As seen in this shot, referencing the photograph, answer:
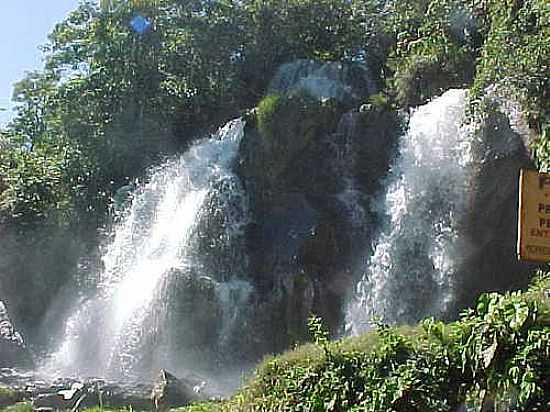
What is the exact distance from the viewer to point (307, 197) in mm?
21516

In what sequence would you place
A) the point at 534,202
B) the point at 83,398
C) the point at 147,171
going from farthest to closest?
the point at 147,171, the point at 83,398, the point at 534,202

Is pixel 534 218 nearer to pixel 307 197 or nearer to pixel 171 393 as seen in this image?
pixel 171 393

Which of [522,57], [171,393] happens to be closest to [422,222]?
[522,57]

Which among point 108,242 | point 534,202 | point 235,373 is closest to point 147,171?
point 108,242

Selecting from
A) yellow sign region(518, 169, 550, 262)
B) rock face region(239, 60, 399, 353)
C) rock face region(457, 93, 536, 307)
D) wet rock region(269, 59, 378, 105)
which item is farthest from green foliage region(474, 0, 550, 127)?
yellow sign region(518, 169, 550, 262)

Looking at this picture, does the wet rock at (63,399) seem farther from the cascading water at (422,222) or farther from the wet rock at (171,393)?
the cascading water at (422,222)

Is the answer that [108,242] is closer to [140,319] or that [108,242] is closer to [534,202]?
[140,319]

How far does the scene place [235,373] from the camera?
1884 centimetres

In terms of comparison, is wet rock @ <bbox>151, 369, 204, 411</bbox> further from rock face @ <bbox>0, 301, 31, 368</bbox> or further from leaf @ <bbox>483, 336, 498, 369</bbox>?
leaf @ <bbox>483, 336, 498, 369</bbox>

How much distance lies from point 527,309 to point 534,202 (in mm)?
1170

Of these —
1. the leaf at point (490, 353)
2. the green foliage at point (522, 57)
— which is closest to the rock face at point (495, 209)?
the green foliage at point (522, 57)

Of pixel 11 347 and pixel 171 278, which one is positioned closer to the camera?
pixel 171 278

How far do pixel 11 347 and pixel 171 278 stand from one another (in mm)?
5841

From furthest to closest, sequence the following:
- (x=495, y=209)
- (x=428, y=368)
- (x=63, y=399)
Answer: (x=495, y=209) < (x=63, y=399) < (x=428, y=368)
